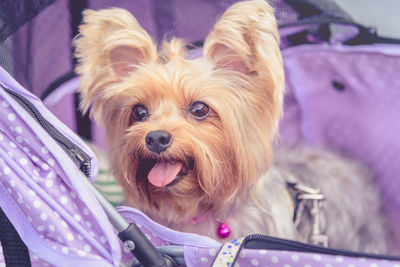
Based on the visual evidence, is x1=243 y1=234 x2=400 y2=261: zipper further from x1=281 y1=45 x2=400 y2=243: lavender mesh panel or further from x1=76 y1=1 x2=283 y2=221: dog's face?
x1=281 y1=45 x2=400 y2=243: lavender mesh panel

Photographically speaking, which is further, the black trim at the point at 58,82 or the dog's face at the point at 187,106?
the black trim at the point at 58,82

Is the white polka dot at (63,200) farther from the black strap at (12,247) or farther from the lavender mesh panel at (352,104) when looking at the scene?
the lavender mesh panel at (352,104)

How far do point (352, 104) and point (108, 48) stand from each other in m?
1.42

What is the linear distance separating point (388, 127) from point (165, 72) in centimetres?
130

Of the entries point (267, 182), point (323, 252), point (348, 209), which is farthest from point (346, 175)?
point (323, 252)

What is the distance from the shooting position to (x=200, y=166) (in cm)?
156

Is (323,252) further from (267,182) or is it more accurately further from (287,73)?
(287,73)

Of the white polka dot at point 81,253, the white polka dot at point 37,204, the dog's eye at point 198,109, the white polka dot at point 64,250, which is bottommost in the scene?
the white polka dot at point 81,253

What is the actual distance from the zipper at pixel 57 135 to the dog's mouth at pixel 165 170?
39 cm

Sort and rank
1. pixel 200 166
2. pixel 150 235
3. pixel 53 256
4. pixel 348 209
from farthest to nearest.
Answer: pixel 348 209
pixel 200 166
pixel 150 235
pixel 53 256

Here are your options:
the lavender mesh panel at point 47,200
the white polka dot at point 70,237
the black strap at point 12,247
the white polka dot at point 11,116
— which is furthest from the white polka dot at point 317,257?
the white polka dot at point 11,116

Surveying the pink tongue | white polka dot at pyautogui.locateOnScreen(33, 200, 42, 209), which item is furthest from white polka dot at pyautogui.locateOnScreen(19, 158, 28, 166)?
the pink tongue

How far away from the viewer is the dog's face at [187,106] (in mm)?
1526

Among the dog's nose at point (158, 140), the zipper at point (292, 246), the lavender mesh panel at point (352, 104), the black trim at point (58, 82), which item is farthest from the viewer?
the lavender mesh panel at point (352, 104)
